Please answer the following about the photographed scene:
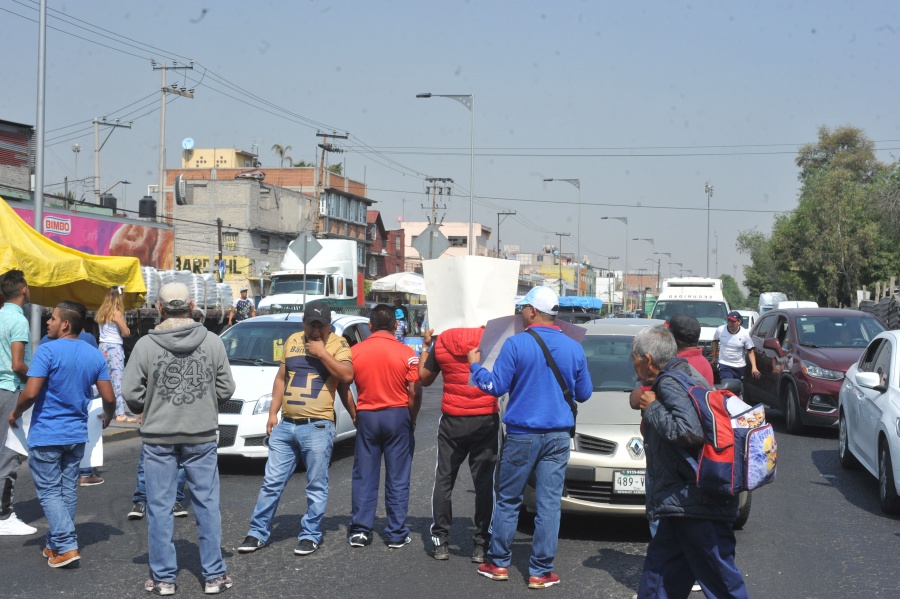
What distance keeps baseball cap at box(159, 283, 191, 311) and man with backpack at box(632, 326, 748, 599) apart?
2.99 metres

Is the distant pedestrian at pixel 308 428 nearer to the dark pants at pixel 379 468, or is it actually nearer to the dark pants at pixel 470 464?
the dark pants at pixel 379 468

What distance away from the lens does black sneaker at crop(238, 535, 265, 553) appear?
22.3 feet

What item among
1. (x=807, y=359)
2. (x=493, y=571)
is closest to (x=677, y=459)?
(x=493, y=571)

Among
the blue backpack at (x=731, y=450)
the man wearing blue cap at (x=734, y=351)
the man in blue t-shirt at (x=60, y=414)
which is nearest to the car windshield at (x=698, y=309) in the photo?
the man wearing blue cap at (x=734, y=351)

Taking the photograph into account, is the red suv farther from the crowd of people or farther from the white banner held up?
the white banner held up

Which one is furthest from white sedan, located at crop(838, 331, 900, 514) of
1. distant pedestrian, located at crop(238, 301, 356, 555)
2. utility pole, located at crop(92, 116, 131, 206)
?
utility pole, located at crop(92, 116, 131, 206)

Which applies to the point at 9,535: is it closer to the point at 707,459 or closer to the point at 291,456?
the point at 291,456

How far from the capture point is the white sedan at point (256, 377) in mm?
10094

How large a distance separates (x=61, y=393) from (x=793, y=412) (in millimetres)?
10276

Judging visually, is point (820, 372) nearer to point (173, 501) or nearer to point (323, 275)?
point (173, 501)

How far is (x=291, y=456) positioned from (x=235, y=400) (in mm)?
3512

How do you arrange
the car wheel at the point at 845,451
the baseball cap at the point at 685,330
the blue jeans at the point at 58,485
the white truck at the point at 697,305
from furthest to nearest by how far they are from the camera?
the white truck at the point at 697,305
the car wheel at the point at 845,451
the blue jeans at the point at 58,485
the baseball cap at the point at 685,330

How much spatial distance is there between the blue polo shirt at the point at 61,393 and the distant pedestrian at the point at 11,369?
684mm

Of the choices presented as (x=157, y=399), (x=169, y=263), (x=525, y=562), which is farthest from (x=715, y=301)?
(x=169, y=263)
